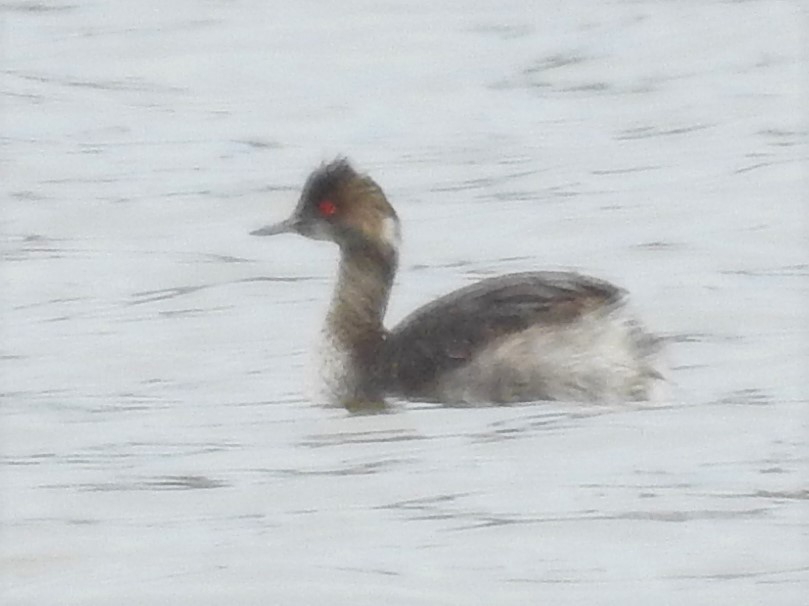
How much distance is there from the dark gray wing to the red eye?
0.48m

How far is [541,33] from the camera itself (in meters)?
16.5

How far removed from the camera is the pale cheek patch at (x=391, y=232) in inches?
381


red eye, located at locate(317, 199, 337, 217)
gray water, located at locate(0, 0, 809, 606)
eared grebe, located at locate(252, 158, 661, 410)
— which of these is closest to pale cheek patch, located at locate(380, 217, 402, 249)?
red eye, located at locate(317, 199, 337, 217)

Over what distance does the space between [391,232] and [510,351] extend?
77cm

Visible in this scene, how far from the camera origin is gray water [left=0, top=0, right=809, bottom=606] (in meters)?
7.82

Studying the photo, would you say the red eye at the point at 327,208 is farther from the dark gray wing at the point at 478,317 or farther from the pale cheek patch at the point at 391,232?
the dark gray wing at the point at 478,317

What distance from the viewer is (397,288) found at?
1162 cm

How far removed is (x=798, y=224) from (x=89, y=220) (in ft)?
9.78

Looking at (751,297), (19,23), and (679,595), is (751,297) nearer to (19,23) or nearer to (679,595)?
(679,595)

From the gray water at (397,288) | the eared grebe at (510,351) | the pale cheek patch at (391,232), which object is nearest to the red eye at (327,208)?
the pale cheek patch at (391,232)

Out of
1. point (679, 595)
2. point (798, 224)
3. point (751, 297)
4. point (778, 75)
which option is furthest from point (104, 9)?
point (679, 595)

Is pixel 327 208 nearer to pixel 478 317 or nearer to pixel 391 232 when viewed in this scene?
pixel 391 232

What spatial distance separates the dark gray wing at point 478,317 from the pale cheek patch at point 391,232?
0.41m

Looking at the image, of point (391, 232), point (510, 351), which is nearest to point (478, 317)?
point (510, 351)
